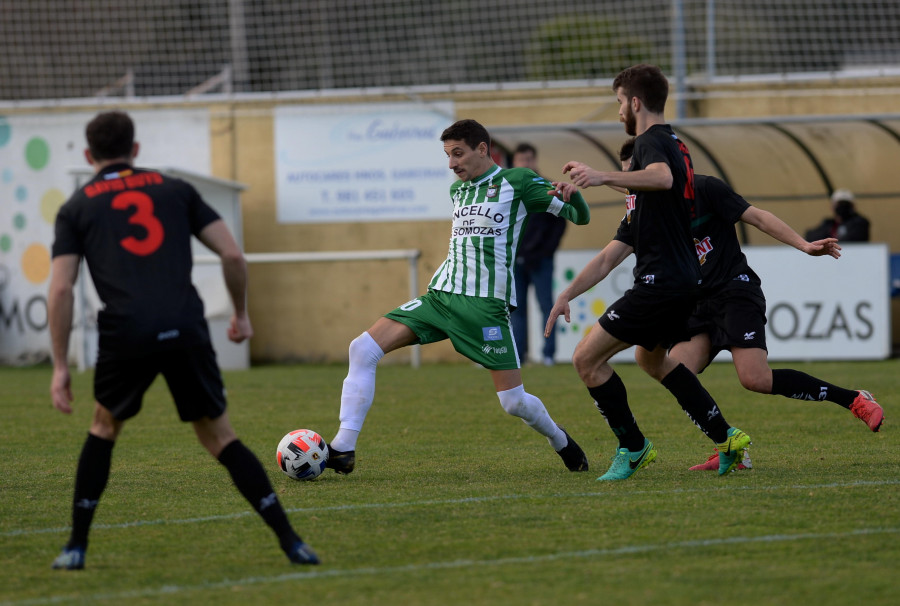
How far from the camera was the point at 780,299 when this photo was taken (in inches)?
555

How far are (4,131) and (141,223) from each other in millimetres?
13855

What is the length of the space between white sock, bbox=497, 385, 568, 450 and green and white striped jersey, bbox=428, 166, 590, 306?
1.82ft

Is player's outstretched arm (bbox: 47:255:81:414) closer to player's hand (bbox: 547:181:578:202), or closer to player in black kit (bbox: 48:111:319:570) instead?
player in black kit (bbox: 48:111:319:570)

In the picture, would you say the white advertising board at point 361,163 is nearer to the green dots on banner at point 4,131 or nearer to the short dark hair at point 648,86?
the green dots on banner at point 4,131

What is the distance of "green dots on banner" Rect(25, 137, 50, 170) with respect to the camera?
16969 millimetres

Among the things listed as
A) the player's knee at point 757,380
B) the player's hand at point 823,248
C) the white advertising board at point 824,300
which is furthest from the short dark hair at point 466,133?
the white advertising board at point 824,300

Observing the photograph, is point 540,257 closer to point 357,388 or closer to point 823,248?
point 357,388

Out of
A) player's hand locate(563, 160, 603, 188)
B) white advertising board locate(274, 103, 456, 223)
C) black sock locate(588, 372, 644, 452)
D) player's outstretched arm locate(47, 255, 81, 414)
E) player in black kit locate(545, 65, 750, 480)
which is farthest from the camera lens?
white advertising board locate(274, 103, 456, 223)

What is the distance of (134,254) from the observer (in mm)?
4449

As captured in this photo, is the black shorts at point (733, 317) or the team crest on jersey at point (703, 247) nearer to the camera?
the black shorts at point (733, 317)

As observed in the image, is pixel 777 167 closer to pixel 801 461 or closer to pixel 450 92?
pixel 450 92

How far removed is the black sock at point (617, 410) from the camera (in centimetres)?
628

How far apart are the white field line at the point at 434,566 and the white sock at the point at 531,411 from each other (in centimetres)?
186

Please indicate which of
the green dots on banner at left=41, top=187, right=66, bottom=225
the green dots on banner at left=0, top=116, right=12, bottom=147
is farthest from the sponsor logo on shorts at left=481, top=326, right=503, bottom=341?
the green dots on banner at left=0, top=116, right=12, bottom=147
